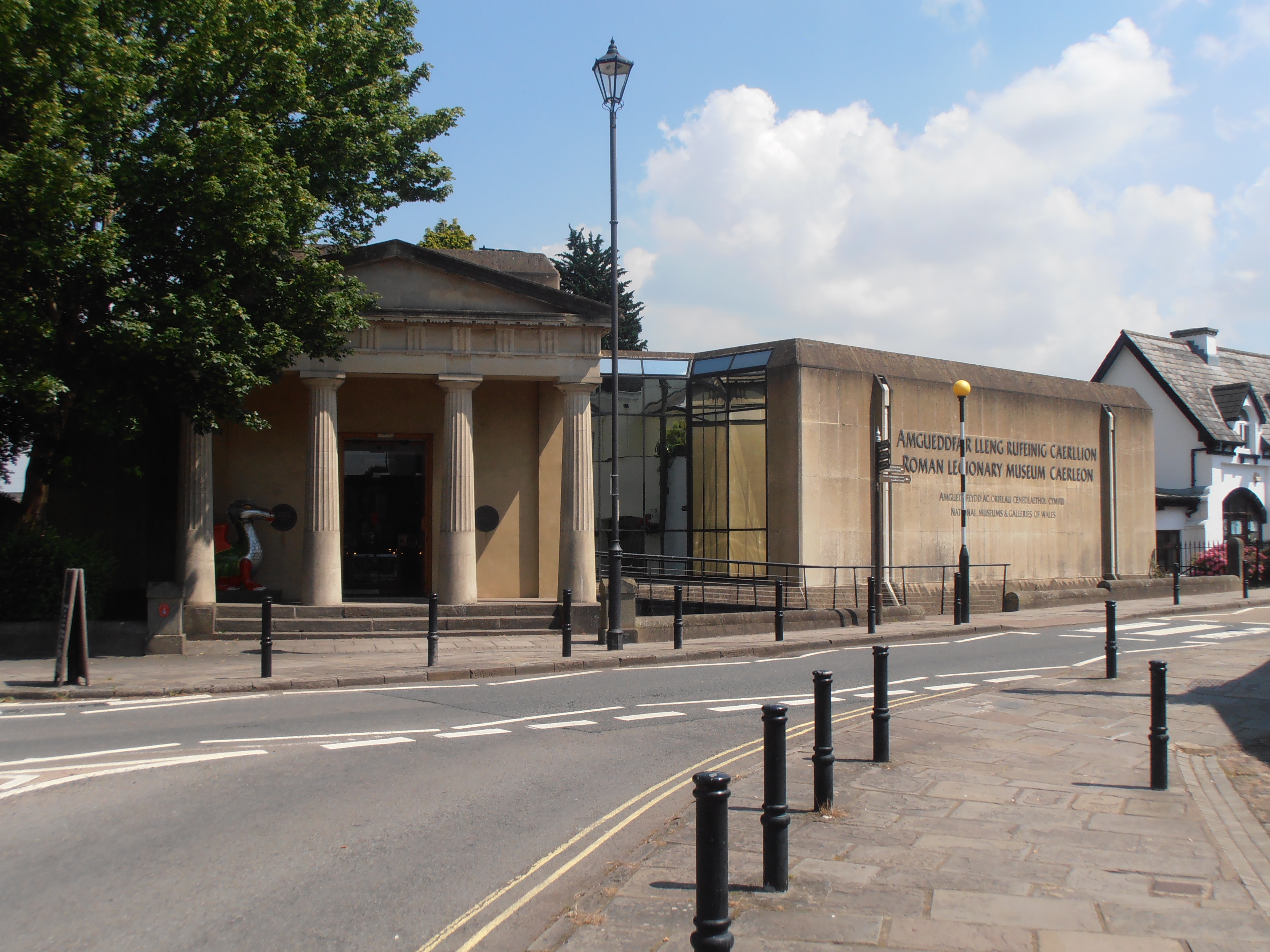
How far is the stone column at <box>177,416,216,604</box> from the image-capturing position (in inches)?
706

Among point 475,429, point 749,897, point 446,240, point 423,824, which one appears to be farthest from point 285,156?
point 446,240

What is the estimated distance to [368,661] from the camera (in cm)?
1526

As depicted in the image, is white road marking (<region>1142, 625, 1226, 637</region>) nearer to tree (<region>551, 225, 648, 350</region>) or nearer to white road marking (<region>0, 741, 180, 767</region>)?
white road marking (<region>0, 741, 180, 767</region>)

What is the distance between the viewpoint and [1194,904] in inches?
191

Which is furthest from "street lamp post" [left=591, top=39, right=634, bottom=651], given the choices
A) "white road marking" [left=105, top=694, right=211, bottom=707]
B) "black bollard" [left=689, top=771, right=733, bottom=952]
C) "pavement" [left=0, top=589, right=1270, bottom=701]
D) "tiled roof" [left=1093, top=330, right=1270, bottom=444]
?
"tiled roof" [left=1093, top=330, right=1270, bottom=444]

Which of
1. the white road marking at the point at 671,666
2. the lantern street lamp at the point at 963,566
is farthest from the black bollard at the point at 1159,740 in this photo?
the lantern street lamp at the point at 963,566

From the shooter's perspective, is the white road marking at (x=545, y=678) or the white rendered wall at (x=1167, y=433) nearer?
the white road marking at (x=545, y=678)

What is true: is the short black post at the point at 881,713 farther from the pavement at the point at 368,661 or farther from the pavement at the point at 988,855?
the pavement at the point at 368,661

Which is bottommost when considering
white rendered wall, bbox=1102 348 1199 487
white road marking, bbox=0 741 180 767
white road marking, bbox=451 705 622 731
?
white road marking, bbox=451 705 622 731

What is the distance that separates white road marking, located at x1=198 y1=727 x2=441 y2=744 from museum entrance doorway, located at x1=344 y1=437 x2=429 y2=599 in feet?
42.7

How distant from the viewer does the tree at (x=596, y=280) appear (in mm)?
52375

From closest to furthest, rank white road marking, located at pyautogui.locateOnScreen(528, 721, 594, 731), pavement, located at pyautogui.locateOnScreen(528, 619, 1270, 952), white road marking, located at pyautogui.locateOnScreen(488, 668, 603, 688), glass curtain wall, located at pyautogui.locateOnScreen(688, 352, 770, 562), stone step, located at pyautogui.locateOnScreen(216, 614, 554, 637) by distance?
1. pavement, located at pyautogui.locateOnScreen(528, 619, 1270, 952)
2. white road marking, located at pyautogui.locateOnScreen(528, 721, 594, 731)
3. white road marking, located at pyautogui.locateOnScreen(488, 668, 603, 688)
4. stone step, located at pyautogui.locateOnScreen(216, 614, 554, 637)
5. glass curtain wall, located at pyautogui.locateOnScreen(688, 352, 770, 562)

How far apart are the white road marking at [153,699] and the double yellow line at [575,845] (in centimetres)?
679

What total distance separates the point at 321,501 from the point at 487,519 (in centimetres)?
429
